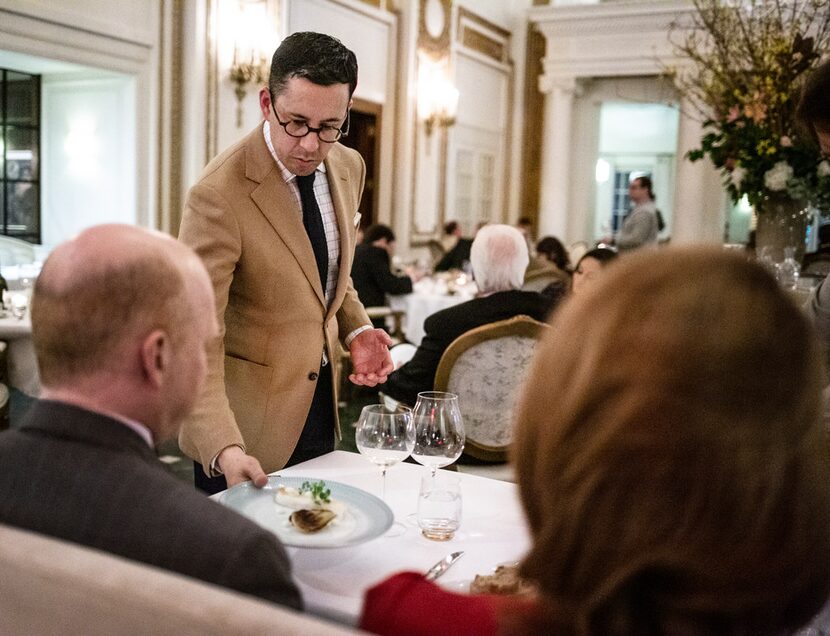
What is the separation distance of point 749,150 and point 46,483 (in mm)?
3470

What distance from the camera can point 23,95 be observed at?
652 cm

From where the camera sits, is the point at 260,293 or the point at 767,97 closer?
the point at 260,293

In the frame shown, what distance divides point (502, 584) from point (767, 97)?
303 cm


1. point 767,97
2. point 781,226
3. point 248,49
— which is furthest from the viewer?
point 248,49

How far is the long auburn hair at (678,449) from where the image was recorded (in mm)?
654

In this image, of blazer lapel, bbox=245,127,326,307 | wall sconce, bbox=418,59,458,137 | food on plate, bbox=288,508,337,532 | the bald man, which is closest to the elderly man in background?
blazer lapel, bbox=245,127,326,307

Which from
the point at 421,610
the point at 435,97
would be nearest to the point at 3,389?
the point at 421,610

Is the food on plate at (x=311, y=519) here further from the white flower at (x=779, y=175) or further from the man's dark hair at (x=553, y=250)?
the man's dark hair at (x=553, y=250)

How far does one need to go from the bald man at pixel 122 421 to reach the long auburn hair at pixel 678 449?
1.24 feet

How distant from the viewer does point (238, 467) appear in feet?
5.34

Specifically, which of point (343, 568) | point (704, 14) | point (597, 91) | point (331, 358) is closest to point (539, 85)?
point (597, 91)

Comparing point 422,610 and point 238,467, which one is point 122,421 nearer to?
point 422,610

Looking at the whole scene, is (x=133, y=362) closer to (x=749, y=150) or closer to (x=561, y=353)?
(x=561, y=353)

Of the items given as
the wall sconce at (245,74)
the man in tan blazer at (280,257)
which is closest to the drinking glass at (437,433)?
the man in tan blazer at (280,257)
